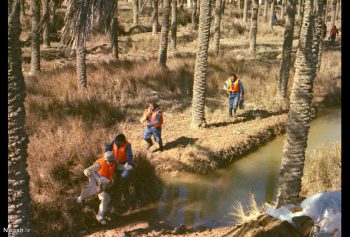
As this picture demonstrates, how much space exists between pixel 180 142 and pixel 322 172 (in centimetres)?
423

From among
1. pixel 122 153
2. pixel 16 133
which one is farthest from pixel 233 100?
pixel 16 133

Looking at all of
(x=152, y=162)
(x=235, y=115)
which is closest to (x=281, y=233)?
(x=152, y=162)

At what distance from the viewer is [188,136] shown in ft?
42.4

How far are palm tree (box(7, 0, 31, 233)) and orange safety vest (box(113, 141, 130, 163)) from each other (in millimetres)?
2585

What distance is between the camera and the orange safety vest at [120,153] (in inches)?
339

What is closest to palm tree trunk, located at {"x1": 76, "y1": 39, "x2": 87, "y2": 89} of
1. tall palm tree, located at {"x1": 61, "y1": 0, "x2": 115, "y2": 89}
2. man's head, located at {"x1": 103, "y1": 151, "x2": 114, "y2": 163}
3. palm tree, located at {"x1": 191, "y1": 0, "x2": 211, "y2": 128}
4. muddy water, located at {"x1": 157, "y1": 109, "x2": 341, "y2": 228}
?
palm tree, located at {"x1": 191, "y1": 0, "x2": 211, "y2": 128}

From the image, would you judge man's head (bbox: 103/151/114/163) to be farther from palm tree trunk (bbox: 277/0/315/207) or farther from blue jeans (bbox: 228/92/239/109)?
blue jeans (bbox: 228/92/239/109)

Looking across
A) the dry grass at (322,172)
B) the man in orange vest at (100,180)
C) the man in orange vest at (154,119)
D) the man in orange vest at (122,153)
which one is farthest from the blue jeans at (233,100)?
the man in orange vest at (100,180)

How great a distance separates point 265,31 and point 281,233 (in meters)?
36.4

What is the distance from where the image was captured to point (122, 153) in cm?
874

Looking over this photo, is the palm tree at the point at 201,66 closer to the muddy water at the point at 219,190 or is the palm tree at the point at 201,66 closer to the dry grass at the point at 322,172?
the muddy water at the point at 219,190

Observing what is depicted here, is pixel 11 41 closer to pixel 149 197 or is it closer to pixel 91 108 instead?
pixel 149 197

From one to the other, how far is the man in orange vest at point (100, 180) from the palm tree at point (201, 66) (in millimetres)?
5700

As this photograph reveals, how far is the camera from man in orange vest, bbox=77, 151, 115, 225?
8086 millimetres
